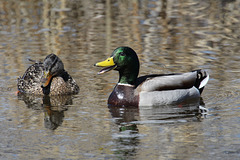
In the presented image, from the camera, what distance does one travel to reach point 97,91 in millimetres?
10633

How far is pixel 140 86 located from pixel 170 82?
57 cm

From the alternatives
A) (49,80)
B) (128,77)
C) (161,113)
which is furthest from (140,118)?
(49,80)

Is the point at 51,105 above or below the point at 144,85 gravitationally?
below

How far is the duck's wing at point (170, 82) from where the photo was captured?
9867 mm

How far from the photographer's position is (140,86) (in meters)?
9.90

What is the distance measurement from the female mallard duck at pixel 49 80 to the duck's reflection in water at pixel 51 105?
161 millimetres

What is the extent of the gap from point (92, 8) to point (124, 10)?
1259 mm

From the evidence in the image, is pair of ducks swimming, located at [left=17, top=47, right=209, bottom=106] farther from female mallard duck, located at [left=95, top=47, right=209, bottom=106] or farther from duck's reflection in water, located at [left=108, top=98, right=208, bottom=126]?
duck's reflection in water, located at [left=108, top=98, right=208, bottom=126]

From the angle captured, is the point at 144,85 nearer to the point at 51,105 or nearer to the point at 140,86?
the point at 140,86

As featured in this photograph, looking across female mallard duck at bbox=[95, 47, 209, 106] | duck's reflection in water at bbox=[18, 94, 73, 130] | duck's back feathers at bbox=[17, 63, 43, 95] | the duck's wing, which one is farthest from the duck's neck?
duck's back feathers at bbox=[17, 63, 43, 95]

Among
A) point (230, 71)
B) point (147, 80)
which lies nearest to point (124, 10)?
point (230, 71)

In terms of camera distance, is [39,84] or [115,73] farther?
[115,73]

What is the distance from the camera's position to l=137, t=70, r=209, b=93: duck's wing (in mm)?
9867

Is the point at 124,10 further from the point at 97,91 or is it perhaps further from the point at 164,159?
the point at 164,159
